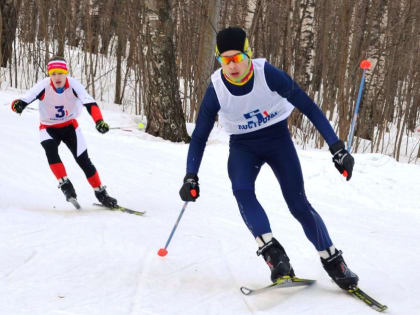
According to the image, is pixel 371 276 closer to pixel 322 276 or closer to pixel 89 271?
pixel 322 276

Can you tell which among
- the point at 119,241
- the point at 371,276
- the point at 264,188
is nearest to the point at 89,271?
the point at 119,241

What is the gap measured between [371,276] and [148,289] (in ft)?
5.50

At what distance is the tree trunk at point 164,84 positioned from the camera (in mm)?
10125

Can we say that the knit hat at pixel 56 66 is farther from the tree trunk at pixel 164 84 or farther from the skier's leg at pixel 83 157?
the tree trunk at pixel 164 84

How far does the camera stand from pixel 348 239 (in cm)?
529

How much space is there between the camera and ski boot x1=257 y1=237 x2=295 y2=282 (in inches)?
125

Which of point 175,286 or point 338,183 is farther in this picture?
point 338,183

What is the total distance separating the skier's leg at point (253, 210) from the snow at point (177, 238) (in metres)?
0.23

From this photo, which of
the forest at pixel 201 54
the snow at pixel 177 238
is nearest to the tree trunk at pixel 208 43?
the forest at pixel 201 54

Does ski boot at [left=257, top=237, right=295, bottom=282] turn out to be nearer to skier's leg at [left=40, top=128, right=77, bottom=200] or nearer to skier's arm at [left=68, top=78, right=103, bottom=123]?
skier's arm at [left=68, top=78, right=103, bottom=123]

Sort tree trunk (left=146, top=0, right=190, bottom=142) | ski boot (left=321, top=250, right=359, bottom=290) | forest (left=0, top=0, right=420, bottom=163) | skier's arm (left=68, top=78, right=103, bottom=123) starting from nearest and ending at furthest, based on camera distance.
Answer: ski boot (left=321, top=250, right=359, bottom=290) < skier's arm (left=68, top=78, right=103, bottom=123) < tree trunk (left=146, top=0, right=190, bottom=142) < forest (left=0, top=0, right=420, bottom=163)

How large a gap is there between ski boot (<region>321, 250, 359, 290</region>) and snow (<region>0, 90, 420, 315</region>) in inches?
3.9

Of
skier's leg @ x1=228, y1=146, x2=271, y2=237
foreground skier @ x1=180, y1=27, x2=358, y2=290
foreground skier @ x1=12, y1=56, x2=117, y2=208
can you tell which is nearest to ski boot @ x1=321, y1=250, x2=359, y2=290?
foreground skier @ x1=180, y1=27, x2=358, y2=290

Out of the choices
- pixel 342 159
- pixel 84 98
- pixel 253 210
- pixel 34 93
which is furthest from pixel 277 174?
pixel 34 93
